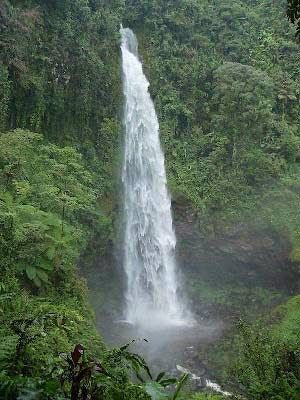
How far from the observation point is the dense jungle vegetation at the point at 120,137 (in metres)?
9.52

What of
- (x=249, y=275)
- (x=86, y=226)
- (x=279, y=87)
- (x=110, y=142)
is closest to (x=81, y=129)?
(x=110, y=142)

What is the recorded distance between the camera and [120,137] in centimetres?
1945

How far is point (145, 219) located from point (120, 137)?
3.71 meters

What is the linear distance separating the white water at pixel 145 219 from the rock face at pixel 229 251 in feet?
2.56

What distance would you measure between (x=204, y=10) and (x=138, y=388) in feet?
83.3

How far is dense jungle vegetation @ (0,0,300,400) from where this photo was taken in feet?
31.2

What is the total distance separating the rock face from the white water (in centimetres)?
78

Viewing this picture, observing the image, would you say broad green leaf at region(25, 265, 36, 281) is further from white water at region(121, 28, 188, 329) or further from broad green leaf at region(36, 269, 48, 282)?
white water at region(121, 28, 188, 329)

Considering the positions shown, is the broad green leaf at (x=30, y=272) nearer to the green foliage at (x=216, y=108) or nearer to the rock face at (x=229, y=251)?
the rock face at (x=229, y=251)

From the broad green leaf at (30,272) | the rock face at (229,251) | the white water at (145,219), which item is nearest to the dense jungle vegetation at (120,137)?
the broad green leaf at (30,272)

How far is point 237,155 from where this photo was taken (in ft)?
70.5

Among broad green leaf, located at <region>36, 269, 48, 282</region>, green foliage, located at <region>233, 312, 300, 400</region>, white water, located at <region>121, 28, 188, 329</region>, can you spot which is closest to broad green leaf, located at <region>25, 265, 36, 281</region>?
broad green leaf, located at <region>36, 269, 48, 282</region>

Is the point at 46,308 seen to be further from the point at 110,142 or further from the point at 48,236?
the point at 110,142

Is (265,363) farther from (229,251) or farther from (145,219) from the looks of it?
(229,251)
